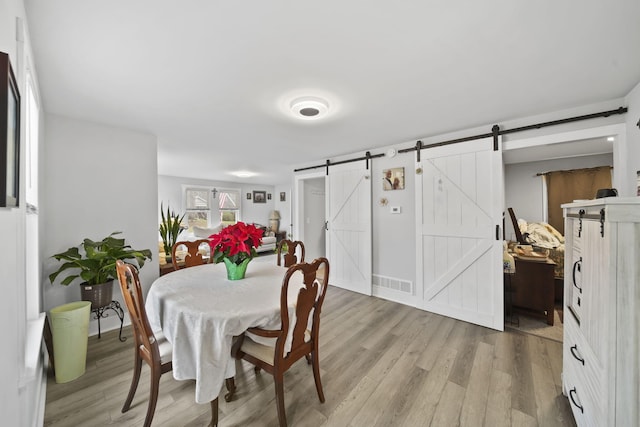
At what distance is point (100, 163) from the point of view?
2.64 metres

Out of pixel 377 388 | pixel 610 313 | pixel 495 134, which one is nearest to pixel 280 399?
pixel 377 388

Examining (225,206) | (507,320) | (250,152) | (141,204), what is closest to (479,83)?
(507,320)

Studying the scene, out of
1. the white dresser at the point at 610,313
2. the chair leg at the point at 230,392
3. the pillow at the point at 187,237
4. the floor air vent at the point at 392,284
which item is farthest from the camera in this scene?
the pillow at the point at 187,237

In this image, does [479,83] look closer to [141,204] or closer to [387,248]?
[387,248]

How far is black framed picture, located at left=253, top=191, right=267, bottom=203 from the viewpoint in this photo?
8.31 metres

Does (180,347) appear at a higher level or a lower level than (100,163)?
lower

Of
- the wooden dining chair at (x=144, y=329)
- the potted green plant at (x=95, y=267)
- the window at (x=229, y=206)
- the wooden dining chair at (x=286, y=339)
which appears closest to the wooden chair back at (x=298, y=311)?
the wooden dining chair at (x=286, y=339)

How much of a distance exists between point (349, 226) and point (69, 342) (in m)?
3.33

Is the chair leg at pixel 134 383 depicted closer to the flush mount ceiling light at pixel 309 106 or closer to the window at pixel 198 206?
the flush mount ceiling light at pixel 309 106

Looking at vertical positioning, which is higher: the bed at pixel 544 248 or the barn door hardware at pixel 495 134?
the barn door hardware at pixel 495 134

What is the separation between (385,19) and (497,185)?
2224mm

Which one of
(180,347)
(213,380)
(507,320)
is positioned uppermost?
(180,347)

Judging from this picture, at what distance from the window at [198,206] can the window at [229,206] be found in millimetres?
383

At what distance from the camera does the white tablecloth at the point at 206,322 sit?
1.26m
